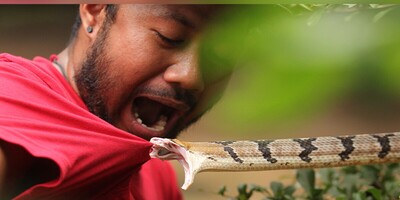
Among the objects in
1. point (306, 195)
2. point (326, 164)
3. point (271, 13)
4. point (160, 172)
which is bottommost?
point (160, 172)

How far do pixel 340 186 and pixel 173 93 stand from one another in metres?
0.51

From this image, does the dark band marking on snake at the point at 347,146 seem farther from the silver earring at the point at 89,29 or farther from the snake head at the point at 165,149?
the silver earring at the point at 89,29

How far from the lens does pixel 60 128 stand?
0.87 meters

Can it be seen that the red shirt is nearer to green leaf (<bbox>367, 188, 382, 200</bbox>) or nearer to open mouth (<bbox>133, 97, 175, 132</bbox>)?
open mouth (<bbox>133, 97, 175, 132</bbox>)

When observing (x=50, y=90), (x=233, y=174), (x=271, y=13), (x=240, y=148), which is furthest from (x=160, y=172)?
(x=271, y=13)

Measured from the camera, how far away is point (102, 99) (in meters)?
0.97

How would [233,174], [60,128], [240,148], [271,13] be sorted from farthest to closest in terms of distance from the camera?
[233,174]
[240,148]
[60,128]
[271,13]

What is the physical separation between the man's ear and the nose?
5.2 inches

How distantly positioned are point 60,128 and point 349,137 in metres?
0.49

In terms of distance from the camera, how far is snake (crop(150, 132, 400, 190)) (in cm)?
97

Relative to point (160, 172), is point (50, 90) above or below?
above

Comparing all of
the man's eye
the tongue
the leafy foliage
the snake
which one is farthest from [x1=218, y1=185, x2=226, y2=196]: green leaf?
the man's eye

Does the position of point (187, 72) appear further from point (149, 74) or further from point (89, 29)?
point (89, 29)

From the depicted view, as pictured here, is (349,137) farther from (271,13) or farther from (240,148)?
(271,13)
